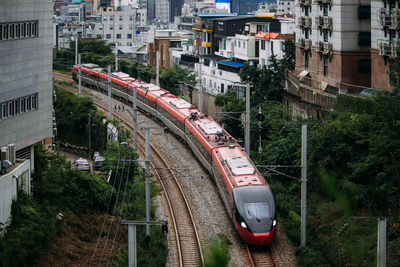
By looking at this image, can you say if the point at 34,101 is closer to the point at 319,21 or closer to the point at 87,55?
the point at 319,21

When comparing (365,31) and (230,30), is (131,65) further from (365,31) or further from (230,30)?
(365,31)

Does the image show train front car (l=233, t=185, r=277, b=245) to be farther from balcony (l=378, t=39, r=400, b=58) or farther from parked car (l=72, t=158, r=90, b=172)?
parked car (l=72, t=158, r=90, b=172)

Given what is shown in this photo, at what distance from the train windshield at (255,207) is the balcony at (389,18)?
14.2 meters

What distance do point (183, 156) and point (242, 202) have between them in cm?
1542

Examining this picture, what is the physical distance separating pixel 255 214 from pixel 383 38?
16855 mm

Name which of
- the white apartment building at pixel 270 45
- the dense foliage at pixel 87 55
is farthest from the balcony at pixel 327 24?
the dense foliage at pixel 87 55

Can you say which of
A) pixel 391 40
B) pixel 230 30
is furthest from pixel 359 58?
pixel 230 30

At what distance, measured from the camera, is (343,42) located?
43.8 m

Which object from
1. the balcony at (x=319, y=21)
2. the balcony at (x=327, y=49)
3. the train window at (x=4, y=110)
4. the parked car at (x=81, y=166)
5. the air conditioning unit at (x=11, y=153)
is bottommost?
the parked car at (x=81, y=166)

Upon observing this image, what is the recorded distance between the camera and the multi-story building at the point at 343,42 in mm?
43312

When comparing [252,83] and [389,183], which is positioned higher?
[252,83]

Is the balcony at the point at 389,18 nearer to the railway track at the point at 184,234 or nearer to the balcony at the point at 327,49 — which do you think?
the balcony at the point at 327,49

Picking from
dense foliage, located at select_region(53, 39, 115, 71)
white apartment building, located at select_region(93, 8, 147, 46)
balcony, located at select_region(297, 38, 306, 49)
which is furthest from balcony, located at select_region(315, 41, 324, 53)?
white apartment building, located at select_region(93, 8, 147, 46)

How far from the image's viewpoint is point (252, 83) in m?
51.9
